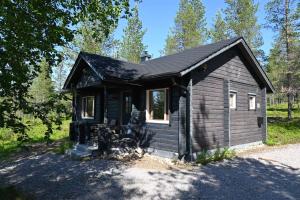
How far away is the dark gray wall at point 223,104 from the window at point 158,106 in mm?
1162

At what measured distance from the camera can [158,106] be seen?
37.4ft

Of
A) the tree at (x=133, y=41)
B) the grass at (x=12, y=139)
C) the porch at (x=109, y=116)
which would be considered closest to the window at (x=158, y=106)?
the porch at (x=109, y=116)

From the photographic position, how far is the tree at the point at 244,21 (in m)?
28.0

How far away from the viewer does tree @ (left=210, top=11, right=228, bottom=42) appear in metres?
29.6

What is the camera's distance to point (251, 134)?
13.9 metres

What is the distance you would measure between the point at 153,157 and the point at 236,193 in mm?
4816

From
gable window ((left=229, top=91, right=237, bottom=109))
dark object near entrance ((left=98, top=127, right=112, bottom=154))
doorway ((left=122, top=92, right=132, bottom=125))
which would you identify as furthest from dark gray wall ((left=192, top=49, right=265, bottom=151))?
doorway ((left=122, top=92, right=132, bottom=125))

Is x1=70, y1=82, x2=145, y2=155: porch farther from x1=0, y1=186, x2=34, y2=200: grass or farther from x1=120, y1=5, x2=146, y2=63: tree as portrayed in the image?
x1=120, y1=5, x2=146, y2=63: tree

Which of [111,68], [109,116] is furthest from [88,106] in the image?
[111,68]

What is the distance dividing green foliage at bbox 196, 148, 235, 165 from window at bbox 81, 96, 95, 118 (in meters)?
7.33

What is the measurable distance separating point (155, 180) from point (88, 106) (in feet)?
30.5

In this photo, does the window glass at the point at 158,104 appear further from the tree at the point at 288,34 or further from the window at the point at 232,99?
the tree at the point at 288,34

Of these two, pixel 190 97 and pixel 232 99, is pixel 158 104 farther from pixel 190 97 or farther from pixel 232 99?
pixel 232 99

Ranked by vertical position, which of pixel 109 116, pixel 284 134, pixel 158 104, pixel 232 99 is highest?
pixel 232 99
